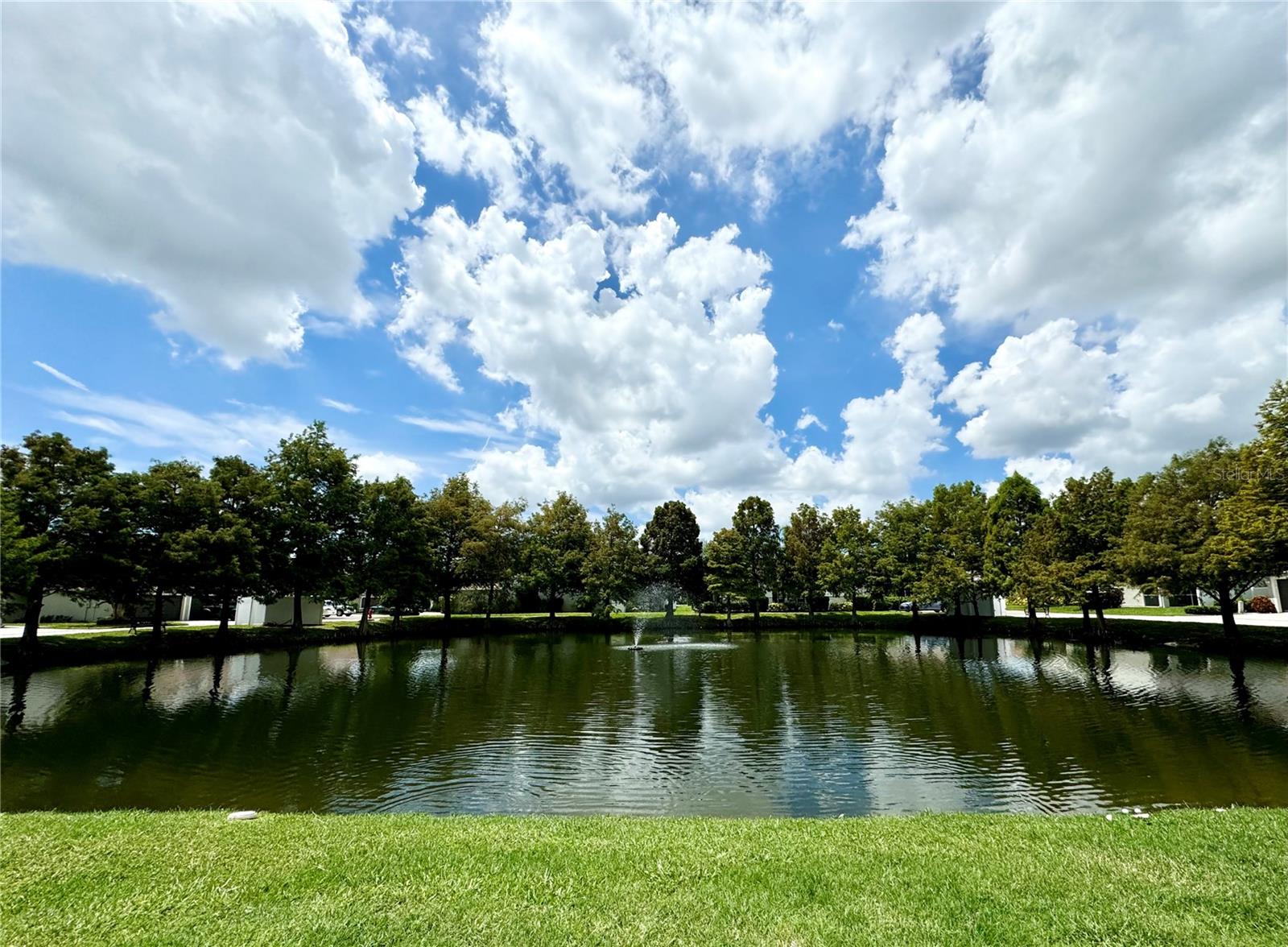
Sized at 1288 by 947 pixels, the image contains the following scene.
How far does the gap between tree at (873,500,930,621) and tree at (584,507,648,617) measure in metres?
22.0

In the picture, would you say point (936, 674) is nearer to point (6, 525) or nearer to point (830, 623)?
point (830, 623)

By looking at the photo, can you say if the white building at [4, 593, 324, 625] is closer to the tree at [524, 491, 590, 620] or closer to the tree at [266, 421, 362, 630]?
the tree at [266, 421, 362, 630]

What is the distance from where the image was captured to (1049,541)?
39.6 metres

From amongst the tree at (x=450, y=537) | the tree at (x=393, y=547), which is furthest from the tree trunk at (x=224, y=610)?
the tree at (x=450, y=537)

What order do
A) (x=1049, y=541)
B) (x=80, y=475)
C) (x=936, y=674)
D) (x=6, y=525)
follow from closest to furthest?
(x=6, y=525)
(x=936, y=674)
(x=80, y=475)
(x=1049, y=541)

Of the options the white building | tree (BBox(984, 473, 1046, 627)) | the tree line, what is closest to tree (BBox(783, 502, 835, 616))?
the tree line

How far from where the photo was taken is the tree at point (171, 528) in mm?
30391

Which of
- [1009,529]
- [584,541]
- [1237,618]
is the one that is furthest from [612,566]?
[1237,618]

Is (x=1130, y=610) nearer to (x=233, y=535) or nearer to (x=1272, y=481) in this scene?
(x=1272, y=481)

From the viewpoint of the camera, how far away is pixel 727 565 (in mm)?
57500

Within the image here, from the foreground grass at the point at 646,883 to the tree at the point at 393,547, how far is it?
129 ft

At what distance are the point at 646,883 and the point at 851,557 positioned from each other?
53237 millimetres

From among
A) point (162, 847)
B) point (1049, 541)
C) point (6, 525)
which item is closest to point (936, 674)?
point (1049, 541)

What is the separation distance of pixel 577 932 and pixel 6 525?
2777cm
